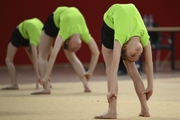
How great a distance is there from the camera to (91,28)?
44.5ft

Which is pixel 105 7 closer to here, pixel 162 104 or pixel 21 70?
pixel 21 70

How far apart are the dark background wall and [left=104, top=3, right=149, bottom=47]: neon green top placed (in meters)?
8.83

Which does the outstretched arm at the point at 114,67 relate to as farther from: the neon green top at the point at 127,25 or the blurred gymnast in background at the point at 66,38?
the blurred gymnast in background at the point at 66,38

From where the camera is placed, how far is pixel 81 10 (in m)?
13.5

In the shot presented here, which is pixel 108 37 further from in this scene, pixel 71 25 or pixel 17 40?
pixel 17 40

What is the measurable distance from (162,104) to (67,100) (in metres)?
1.21

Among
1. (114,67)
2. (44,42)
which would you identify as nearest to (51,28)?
(44,42)

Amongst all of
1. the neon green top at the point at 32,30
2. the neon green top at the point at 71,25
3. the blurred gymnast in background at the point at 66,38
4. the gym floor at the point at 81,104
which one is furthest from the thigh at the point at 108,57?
the neon green top at the point at 32,30

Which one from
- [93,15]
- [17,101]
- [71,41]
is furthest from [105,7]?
[17,101]

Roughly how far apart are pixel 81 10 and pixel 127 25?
30.1ft

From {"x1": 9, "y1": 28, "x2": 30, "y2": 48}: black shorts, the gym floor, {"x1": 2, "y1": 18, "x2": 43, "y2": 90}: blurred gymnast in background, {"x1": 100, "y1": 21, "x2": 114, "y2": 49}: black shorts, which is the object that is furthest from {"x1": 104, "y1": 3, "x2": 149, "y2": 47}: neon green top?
{"x1": 9, "y1": 28, "x2": 30, "y2": 48}: black shorts

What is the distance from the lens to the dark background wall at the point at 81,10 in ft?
43.1

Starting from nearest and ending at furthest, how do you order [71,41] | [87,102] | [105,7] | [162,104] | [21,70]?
[162,104] < [87,102] < [71,41] < [21,70] < [105,7]

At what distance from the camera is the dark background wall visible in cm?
1312
